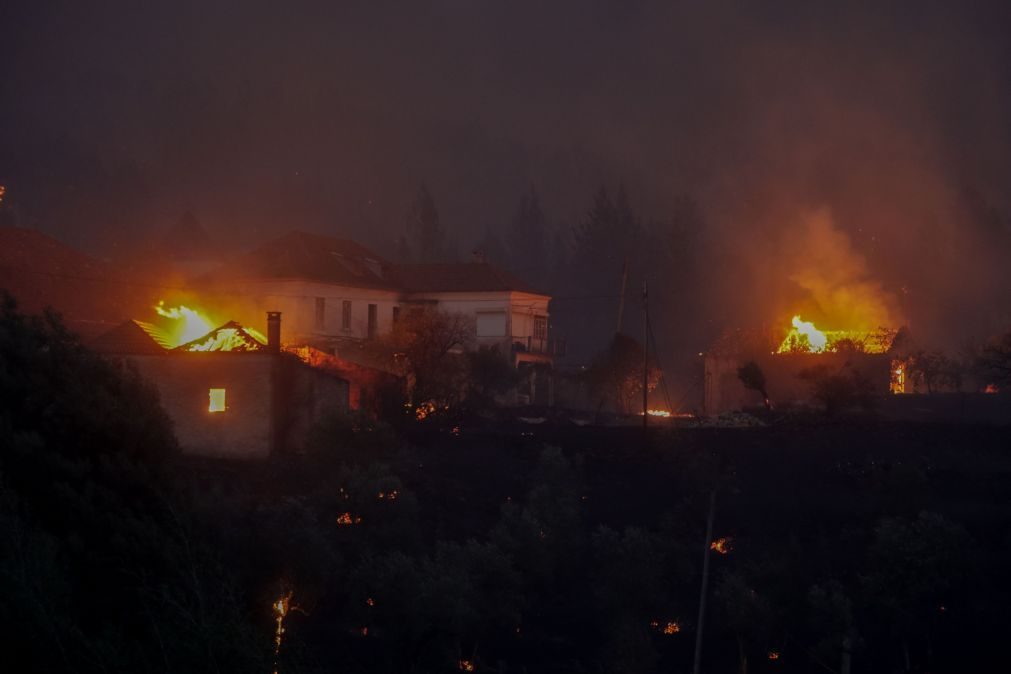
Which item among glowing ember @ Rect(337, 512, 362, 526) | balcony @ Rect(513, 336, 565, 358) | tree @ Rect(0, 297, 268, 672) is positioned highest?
balcony @ Rect(513, 336, 565, 358)

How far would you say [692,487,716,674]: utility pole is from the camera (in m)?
21.4

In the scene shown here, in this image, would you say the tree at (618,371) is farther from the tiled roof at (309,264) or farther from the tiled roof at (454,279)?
the tiled roof at (309,264)

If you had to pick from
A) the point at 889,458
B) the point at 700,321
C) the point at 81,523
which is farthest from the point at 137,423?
the point at 700,321

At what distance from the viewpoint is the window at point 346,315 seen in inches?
1823

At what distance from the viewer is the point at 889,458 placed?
100.0 ft

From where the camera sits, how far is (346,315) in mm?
46562

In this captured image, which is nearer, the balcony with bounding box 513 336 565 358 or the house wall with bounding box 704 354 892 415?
the house wall with bounding box 704 354 892 415

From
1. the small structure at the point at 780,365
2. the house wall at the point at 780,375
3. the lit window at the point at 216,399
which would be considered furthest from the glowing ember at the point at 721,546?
the house wall at the point at 780,375

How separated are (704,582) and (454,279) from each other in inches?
1213

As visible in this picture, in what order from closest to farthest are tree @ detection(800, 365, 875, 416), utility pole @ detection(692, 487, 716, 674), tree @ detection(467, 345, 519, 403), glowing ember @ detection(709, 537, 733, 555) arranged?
utility pole @ detection(692, 487, 716, 674) → glowing ember @ detection(709, 537, 733, 555) → tree @ detection(800, 365, 875, 416) → tree @ detection(467, 345, 519, 403)

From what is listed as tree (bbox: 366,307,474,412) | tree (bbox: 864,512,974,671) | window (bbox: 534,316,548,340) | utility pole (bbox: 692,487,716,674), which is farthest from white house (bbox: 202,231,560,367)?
tree (bbox: 864,512,974,671)

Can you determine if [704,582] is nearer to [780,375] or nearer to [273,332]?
[273,332]

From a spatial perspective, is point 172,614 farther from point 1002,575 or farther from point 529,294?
point 529,294

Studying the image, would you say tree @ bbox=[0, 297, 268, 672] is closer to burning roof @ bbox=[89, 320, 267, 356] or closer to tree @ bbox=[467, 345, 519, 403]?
burning roof @ bbox=[89, 320, 267, 356]
